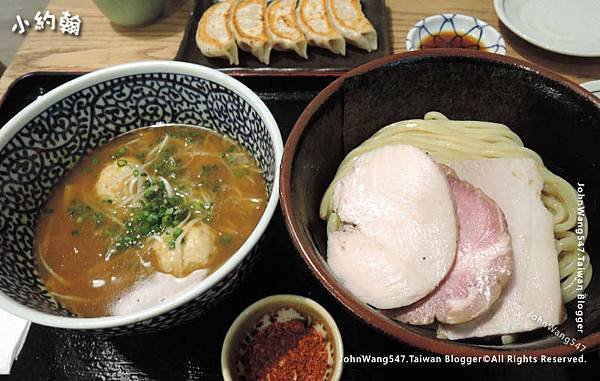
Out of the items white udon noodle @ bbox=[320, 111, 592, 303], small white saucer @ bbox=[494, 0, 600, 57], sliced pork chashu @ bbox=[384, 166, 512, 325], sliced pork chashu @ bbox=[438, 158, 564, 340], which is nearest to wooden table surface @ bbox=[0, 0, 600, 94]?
small white saucer @ bbox=[494, 0, 600, 57]

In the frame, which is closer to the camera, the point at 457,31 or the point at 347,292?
the point at 347,292

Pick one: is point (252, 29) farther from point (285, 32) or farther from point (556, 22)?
point (556, 22)

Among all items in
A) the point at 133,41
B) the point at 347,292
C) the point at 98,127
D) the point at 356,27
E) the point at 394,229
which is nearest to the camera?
the point at 347,292

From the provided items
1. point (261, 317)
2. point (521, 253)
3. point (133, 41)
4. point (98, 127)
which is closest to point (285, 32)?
point (133, 41)

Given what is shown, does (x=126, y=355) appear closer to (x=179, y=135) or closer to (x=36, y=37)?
(x=179, y=135)

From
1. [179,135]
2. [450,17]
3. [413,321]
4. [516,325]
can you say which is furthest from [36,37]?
[516,325]

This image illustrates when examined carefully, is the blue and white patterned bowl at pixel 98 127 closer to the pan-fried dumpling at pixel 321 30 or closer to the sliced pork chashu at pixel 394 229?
the sliced pork chashu at pixel 394 229

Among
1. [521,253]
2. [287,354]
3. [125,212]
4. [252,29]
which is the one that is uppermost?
[252,29]
